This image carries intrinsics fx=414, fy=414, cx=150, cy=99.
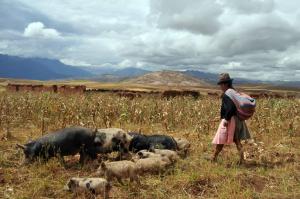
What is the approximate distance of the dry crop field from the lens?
27.7ft

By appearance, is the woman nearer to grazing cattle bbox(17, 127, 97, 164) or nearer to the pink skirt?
the pink skirt

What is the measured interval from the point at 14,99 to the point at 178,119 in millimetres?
8565

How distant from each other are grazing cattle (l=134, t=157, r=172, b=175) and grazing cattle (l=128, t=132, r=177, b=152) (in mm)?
1932

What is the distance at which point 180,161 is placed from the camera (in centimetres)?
1102

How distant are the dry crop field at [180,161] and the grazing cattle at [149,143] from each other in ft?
2.43

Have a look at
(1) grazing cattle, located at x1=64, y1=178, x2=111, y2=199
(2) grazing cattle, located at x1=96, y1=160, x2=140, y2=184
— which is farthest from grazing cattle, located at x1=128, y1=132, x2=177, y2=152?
(1) grazing cattle, located at x1=64, y1=178, x2=111, y2=199

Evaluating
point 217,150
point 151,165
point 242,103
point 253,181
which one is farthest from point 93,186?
point 242,103

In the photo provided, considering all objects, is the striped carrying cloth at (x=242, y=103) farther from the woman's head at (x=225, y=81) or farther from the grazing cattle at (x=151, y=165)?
the grazing cattle at (x=151, y=165)

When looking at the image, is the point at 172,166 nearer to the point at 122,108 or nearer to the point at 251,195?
the point at 251,195

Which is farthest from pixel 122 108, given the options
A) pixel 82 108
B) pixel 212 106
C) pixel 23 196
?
pixel 23 196

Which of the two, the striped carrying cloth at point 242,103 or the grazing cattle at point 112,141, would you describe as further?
the grazing cattle at point 112,141

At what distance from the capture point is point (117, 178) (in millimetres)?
8789

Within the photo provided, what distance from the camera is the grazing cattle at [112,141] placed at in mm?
10836

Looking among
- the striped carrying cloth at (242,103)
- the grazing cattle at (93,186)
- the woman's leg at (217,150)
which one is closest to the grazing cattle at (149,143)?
the woman's leg at (217,150)
